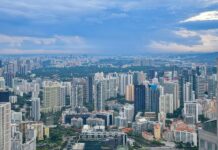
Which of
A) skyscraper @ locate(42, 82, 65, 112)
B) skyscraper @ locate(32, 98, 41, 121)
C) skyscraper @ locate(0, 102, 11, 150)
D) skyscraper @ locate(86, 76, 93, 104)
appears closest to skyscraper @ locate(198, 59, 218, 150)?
skyscraper @ locate(0, 102, 11, 150)

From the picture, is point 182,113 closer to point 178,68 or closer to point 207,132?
point 178,68

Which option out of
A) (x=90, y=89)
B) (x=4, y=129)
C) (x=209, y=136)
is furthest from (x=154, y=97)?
(x=209, y=136)

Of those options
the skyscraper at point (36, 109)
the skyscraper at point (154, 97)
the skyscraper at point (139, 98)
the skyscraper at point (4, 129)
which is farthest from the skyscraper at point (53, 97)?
the skyscraper at point (4, 129)

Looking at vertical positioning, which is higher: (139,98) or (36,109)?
(139,98)

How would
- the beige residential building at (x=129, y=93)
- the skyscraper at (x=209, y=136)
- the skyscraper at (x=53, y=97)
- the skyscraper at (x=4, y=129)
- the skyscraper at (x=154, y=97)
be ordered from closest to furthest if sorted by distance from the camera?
1. the skyscraper at (x=209, y=136)
2. the skyscraper at (x=4, y=129)
3. the skyscraper at (x=154, y=97)
4. the skyscraper at (x=53, y=97)
5. the beige residential building at (x=129, y=93)

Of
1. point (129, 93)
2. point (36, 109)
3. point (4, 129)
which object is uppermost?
point (129, 93)

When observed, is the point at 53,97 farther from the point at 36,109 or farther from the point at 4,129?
the point at 4,129

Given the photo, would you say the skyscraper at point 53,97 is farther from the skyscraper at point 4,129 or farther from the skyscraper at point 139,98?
the skyscraper at point 4,129

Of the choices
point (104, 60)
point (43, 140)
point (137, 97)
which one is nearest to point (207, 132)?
point (43, 140)

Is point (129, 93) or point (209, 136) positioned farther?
point (129, 93)
